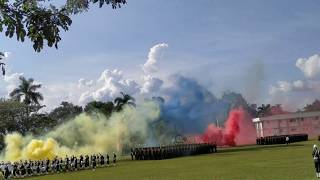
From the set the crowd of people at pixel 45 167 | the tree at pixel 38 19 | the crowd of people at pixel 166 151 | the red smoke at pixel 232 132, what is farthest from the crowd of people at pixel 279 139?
the tree at pixel 38 19

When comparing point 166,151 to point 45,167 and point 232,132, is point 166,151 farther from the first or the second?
point 232,132

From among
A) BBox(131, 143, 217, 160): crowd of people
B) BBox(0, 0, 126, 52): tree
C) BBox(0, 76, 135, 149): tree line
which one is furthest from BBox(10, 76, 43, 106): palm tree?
BBox(0, 0, 126, 52): tree

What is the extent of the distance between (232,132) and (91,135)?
101ft

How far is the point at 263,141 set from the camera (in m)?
74.6

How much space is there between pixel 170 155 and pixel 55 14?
49965 mm

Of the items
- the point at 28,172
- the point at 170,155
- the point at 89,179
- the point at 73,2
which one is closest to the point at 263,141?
the point at 170,155

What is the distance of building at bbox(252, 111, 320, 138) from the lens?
357ft

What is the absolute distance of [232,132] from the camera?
305 feet

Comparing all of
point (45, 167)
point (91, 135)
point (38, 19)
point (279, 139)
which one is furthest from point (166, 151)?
point (38, 19)

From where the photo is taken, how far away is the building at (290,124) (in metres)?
109

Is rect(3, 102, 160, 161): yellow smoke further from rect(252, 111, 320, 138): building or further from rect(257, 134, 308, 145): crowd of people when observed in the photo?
rect(252, 111, 320, 138): building

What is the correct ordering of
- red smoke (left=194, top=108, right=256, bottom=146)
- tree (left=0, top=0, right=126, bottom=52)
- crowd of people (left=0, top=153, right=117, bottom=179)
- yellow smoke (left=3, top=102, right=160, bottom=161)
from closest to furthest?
tree (left=0, top=0, right=126, bottom=52) < crowd of people (left=0, top=153, right=117, bottom=179) < yellow smoke (left=3, top=102, right=160, bottom=161) < red smoke (left=194, top=108, right=256, bottom=146)

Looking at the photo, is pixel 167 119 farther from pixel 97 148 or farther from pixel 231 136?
pixel 97 148

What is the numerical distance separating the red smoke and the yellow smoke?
42.5ft
